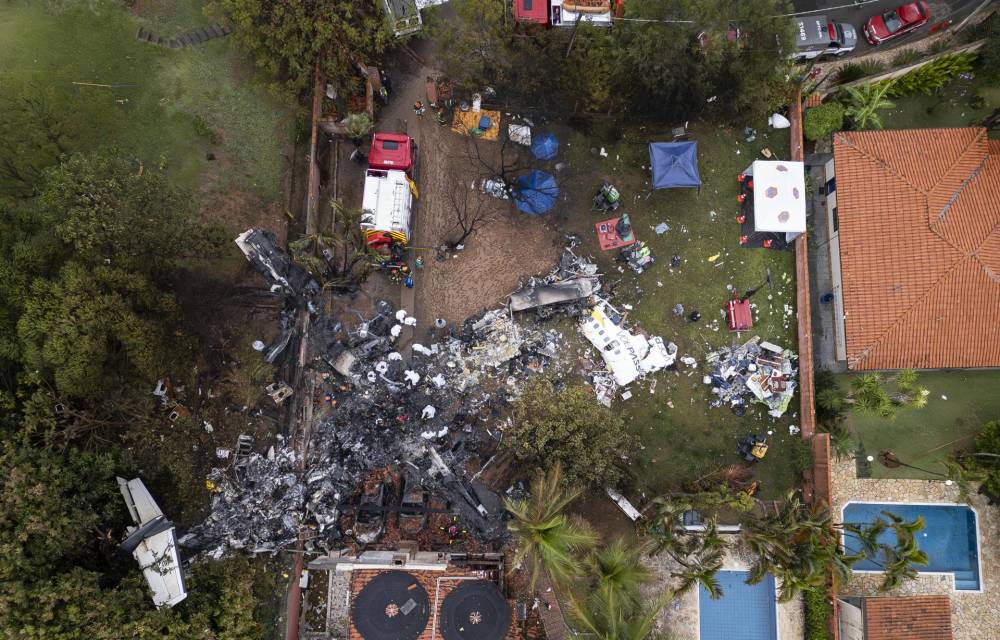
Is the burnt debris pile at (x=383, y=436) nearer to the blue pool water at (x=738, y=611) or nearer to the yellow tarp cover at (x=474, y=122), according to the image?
the yellow tarp cover at (x=474, y=122)

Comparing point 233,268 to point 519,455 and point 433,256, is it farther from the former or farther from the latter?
point 519,455

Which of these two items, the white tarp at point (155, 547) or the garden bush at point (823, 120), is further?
the garden bush at point (823, 120)

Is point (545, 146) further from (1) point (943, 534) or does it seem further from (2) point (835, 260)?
(1) point (943, 534)

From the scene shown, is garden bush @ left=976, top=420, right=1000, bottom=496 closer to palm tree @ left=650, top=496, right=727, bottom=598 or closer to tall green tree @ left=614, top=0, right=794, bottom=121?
palm tree @ left=650, top=496, right=727, bottom=598

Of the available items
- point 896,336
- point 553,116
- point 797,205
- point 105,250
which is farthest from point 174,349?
point 896,336

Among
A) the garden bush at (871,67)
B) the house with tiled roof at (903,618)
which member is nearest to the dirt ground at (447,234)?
the garden bush at (871,67)

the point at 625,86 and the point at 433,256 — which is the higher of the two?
the point at 625,86
